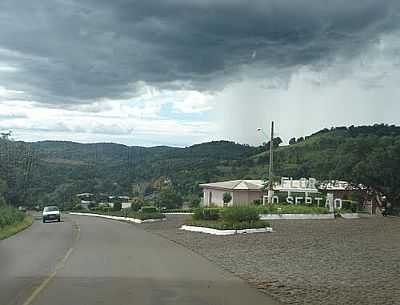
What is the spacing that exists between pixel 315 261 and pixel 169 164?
7255cm

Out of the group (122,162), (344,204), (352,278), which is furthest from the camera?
(122,162)

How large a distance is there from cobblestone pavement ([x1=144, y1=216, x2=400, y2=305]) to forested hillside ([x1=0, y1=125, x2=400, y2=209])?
51.9 feet

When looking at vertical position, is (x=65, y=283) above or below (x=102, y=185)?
below

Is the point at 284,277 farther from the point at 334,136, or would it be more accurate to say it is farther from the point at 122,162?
the point at 122,162

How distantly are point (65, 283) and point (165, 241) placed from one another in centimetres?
1333

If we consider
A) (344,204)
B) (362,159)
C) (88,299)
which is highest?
(362,159)

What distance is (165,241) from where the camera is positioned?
26.4 m

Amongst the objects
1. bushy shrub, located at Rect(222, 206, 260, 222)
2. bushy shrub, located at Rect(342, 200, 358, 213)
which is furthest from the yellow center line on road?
bushy shrub, located at Rect(342, 200, 358, 213)

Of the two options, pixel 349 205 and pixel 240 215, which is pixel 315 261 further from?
pixel 349 205

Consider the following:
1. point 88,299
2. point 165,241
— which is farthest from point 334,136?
point 88,299

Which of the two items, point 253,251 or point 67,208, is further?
point 67,208

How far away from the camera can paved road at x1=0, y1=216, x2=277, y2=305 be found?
A: 36.7ft

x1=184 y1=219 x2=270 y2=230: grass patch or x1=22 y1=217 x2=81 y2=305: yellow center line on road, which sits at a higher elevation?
x1=184 y1=219 x2=270 y2=230: grass patch

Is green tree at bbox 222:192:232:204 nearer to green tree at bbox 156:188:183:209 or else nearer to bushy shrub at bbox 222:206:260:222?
green tree at bbox 156:188:183:209
